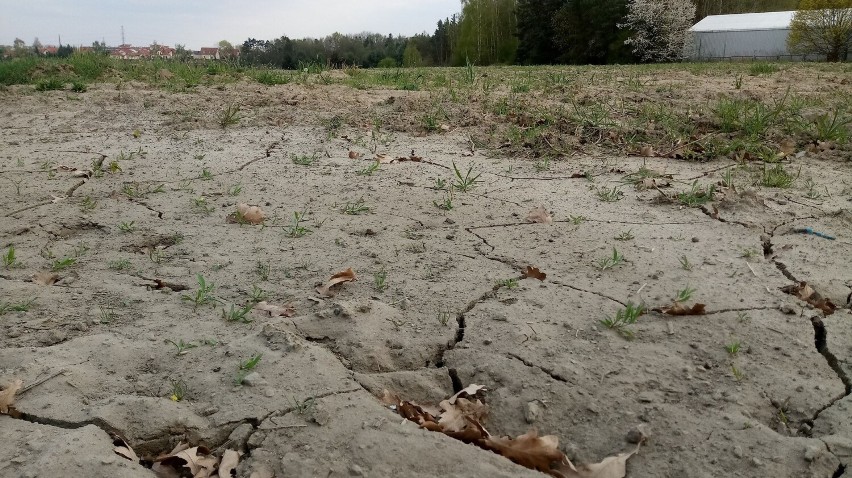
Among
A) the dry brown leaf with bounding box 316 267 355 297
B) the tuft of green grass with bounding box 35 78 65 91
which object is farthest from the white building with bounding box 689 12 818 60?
the dry brown leaf with bounding box 316 267 355 297

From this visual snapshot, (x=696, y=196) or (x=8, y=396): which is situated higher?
(x=696, y=196)

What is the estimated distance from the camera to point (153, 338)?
2.16 m

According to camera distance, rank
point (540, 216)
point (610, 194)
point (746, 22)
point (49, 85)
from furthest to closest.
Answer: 1. point (746, 22)
2. point (49, 85)
3. point (610, 194)
4. point (540, 216)

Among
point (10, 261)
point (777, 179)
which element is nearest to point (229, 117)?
point (10, 261)

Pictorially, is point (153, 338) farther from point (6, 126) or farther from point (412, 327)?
point (6, 126)

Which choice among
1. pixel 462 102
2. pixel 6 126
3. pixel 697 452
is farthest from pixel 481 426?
pixel 6 126

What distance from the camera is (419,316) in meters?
2.34

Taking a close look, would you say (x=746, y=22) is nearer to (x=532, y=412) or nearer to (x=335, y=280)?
(x=335, y=280)

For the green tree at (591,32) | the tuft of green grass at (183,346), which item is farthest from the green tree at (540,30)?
the tuft of green grass at (183,346)

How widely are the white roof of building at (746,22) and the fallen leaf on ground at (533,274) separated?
32045 mm

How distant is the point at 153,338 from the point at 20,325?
47cm

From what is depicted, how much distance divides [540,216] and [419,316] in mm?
1117

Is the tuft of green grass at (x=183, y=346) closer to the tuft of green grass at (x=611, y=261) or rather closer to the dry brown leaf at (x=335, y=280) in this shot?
the dry brown leaf at (x=335, y=280)

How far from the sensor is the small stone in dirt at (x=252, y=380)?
1909 millimetres
